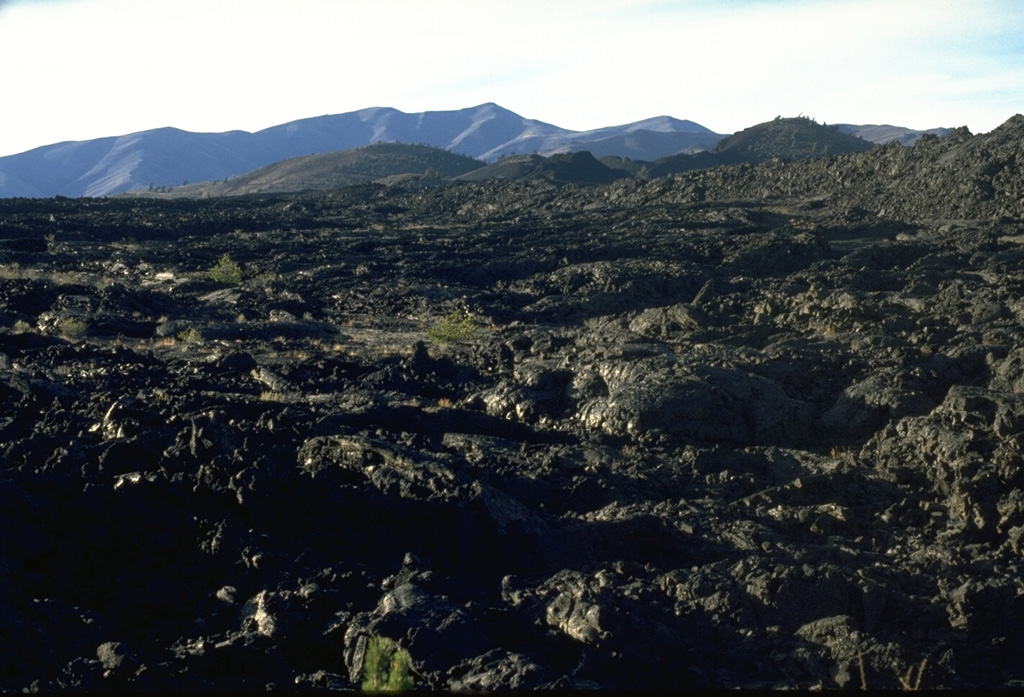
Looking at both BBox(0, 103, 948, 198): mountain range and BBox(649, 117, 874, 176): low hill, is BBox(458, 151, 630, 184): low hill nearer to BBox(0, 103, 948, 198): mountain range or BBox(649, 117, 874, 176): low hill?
BBox(649, 117, 874, 176): low hill

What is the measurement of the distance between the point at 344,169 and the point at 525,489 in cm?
8240

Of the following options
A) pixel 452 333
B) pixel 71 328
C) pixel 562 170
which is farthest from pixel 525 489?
pixel 562 170

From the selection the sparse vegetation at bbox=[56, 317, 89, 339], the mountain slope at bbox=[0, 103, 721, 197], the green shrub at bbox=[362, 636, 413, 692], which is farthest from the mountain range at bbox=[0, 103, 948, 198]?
the green shrub at bbox=[362, 636, 413, 692]

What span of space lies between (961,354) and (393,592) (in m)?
9.31

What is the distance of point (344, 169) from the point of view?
3521 inches

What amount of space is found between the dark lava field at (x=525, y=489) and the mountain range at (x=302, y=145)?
91.7m

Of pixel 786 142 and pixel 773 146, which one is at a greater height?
pixel 786 142

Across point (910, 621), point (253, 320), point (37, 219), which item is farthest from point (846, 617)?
point (37, 219)

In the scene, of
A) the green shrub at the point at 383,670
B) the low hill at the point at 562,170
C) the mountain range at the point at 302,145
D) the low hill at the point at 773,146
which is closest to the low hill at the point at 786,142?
the low hill at the point at 773,146

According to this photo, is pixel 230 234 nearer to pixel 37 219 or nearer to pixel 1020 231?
pixel 37 219

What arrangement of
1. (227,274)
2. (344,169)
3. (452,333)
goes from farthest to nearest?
(344,169), (227,274), (452,333)

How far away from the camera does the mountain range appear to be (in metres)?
125

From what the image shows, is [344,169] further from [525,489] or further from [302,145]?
[525,489]

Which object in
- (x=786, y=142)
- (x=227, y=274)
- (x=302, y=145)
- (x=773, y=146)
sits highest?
(x=302, y=145)
